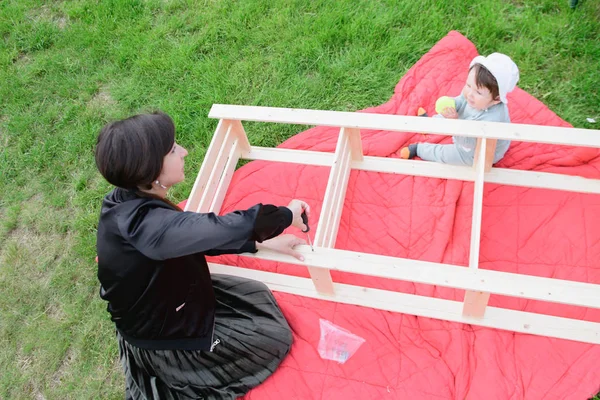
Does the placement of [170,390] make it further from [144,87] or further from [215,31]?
[215,31]

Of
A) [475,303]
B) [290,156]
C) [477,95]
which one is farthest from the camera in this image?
[290,156]

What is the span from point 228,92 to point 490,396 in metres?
2.64

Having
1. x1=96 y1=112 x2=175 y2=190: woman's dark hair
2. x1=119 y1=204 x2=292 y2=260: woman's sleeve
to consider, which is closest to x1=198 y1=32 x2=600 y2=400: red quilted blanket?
x1=119 y1=204 x2=292 y2=260: woman's sleeve

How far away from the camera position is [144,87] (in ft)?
12.8

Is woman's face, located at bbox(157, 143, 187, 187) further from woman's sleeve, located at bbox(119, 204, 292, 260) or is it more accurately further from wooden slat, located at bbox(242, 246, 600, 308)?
wooden slat, located at bbox(242, 246, 600, 308)

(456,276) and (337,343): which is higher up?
A: (456,276)

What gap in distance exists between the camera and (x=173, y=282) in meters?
2.00

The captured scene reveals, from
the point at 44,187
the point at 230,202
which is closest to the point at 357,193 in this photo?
the point at 230,202

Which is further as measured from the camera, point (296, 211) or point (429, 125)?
point (429, 125)

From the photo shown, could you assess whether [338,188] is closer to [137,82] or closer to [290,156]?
[290,156]

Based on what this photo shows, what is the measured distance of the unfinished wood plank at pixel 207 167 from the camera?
8.81 feet

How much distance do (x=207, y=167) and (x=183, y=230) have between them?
1.08 metres

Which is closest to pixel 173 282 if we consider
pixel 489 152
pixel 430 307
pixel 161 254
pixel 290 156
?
pixel 161 254

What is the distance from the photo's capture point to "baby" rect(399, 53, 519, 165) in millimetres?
2443
